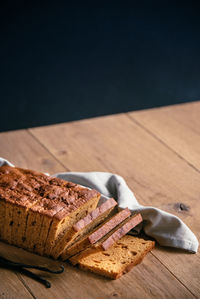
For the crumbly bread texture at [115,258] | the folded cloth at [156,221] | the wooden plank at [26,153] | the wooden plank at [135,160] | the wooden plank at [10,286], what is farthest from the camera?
the wooden plank at [26,153]

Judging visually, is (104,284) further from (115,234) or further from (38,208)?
(38,208)

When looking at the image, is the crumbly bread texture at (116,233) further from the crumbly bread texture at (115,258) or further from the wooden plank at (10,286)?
the wooden plank at (10,286)

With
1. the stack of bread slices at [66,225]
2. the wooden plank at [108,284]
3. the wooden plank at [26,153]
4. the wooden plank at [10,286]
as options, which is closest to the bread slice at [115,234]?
the stack of bread slices at [66,225]

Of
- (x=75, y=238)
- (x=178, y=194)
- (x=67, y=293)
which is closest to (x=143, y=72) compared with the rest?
(x=178, y=194)

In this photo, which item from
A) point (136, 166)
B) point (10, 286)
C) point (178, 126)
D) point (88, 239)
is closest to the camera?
point (10, 286)

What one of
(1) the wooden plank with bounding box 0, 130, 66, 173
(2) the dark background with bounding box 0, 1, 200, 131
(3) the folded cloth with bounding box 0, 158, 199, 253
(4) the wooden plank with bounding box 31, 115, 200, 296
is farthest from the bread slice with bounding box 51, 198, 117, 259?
(2) the dark background with bounding box 0, 1, 200, 131

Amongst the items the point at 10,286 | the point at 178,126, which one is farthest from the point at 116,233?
the point at 178,126

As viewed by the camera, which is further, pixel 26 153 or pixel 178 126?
pixel 178 126
